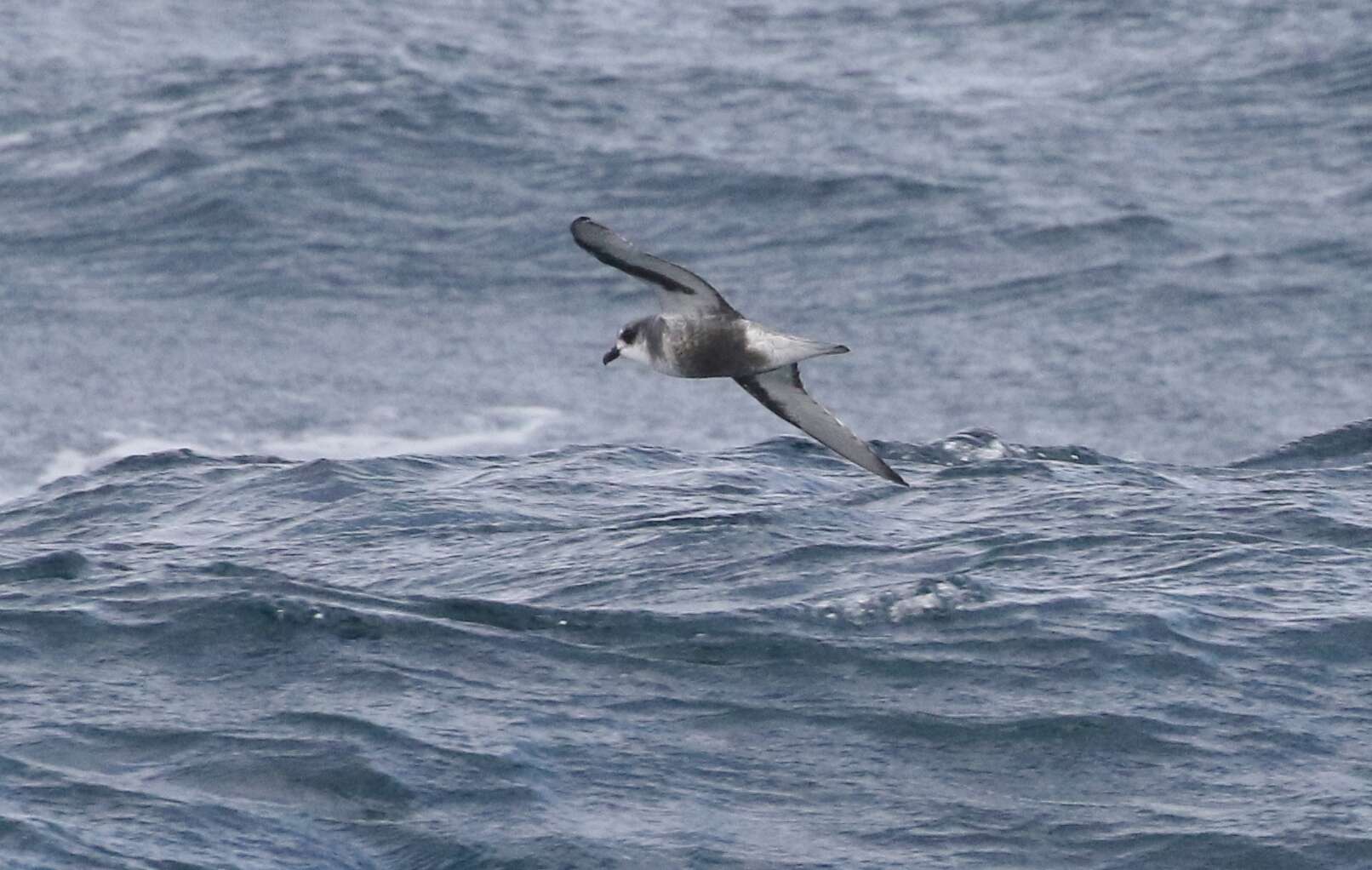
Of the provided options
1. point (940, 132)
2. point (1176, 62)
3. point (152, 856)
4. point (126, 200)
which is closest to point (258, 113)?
point (126, 200)

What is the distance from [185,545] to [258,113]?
14.7 metres

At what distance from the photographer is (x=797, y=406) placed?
15.9 m

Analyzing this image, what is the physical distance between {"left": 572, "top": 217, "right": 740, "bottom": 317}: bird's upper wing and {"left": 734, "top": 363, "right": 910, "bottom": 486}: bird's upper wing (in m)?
0.61

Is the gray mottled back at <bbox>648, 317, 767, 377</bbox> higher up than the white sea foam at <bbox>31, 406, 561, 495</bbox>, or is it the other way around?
the gray mottled back at <bbox>648, 317, 767, 377</bbox>

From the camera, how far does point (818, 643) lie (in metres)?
15.7

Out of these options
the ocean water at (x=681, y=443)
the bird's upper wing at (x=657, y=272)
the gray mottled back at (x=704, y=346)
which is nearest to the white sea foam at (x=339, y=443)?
the ocean water at (x=681, y=443)

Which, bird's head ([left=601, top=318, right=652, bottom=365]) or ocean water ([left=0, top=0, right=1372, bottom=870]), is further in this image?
bird's head ([left=601, top=318, right=652, bottom=365])

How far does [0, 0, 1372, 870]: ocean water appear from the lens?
13852 mm

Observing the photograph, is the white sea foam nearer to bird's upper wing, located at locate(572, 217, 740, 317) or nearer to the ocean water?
the ocean water

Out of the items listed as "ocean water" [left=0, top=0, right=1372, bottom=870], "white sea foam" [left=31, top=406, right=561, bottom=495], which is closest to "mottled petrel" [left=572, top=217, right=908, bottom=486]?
"ocean water" [left=0, top=0, right=1372, bottom=870]

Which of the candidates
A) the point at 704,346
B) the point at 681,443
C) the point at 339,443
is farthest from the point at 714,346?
the point at 339,443

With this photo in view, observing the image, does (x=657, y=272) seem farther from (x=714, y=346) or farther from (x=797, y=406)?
(x=797, y=406)

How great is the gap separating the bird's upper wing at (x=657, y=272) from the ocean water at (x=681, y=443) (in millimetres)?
2294

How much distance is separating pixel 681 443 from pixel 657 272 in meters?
9.00
